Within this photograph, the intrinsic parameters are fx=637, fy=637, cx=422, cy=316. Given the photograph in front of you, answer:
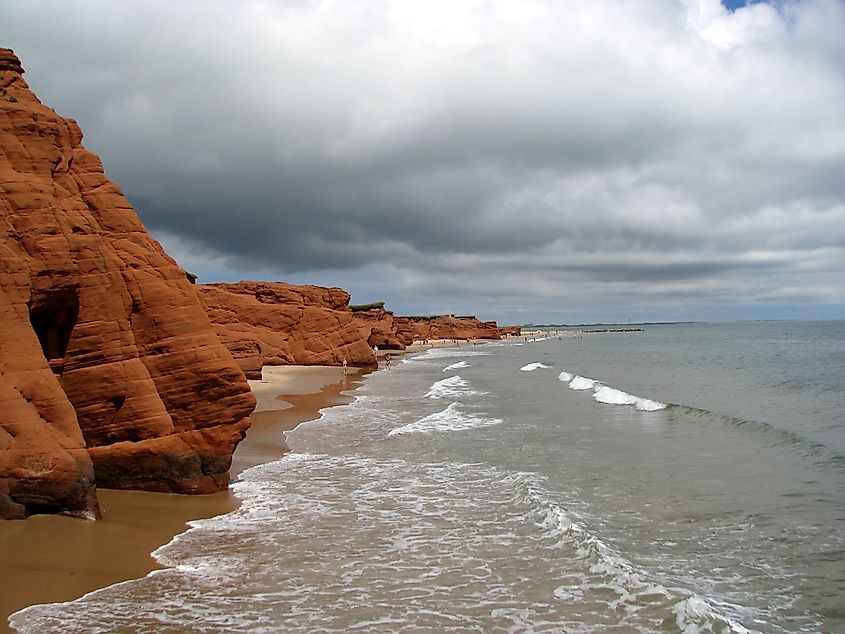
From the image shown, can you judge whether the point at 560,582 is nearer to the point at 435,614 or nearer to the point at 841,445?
the point at 435,614

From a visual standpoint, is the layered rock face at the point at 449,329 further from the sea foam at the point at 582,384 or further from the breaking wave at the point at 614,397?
the breaking wave at the point at 614,397

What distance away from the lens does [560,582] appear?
8.19 m

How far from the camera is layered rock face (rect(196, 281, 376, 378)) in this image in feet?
152

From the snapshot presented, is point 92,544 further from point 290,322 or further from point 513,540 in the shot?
point 290,322

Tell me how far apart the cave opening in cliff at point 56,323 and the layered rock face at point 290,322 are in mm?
31215

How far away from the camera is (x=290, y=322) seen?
48938mm

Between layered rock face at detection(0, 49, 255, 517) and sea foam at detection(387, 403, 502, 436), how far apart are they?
8912 millimetres

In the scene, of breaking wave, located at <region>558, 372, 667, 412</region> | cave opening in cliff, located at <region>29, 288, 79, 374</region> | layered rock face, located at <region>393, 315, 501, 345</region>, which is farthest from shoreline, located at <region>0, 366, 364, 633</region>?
layered rock face, located at <region>393, 315, 501, 345</region>

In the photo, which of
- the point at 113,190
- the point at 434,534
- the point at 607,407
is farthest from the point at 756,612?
the point at 607,407

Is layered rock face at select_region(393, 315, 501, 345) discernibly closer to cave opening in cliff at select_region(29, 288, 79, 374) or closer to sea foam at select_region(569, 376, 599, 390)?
sea foam at select_region(569, 376, 599, 390)

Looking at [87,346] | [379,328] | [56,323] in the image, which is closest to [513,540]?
[87,346]

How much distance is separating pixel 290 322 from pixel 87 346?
37.9m

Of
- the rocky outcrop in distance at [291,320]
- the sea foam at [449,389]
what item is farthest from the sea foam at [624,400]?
the rocky outcrop in distance at [291,320]

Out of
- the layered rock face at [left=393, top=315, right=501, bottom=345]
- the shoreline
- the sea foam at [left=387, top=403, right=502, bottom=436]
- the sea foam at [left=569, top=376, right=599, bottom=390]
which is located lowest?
the sea foam at [left=569, top=376, right=599, bottom=390]
